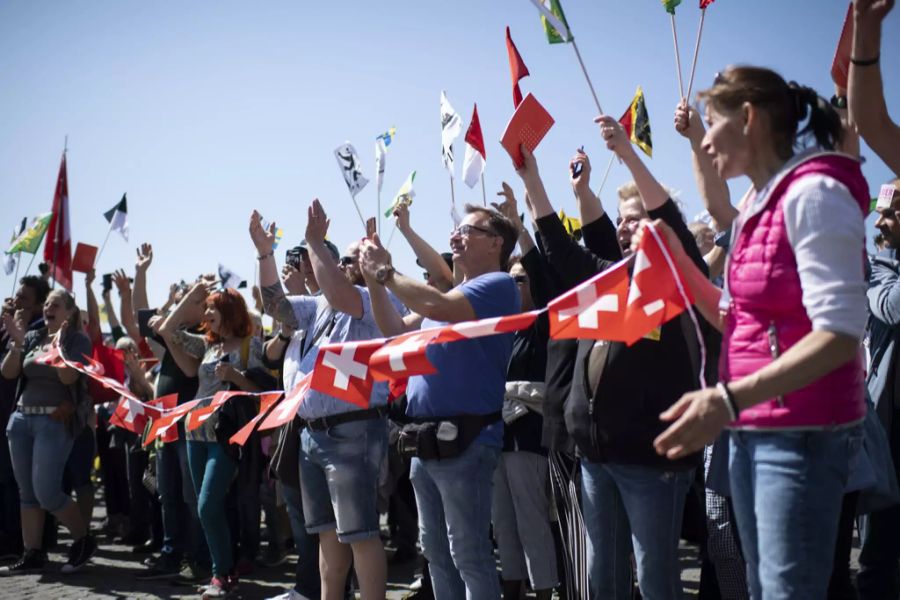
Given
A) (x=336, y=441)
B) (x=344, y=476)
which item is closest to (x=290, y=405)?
(x=336, y=441)

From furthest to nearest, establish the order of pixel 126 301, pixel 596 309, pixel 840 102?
1. pixel 126 301
2. pixel 840 102
3. pixel 596 309

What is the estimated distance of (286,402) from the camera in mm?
5016

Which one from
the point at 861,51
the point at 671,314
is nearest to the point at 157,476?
the point at 671,314

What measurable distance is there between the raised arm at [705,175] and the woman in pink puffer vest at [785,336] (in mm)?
1012

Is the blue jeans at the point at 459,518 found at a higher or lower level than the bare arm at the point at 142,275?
lower

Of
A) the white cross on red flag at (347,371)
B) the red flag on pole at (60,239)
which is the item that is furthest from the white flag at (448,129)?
the red flag on pole at (60,239)

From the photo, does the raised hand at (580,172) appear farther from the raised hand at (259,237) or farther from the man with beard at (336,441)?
the raised hand at (259,237)

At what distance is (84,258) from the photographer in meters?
9.84

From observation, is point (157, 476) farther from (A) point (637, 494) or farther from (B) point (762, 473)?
(B) point (762, 473)

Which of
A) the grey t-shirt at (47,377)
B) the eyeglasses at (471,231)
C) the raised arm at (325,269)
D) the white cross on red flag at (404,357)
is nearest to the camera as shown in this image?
the white cross on red flag at (404,357)

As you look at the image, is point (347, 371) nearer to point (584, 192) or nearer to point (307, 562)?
point (584, 192)

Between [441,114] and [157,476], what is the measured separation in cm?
386

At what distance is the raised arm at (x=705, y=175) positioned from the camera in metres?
3.52

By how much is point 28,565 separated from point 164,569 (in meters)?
1.23
